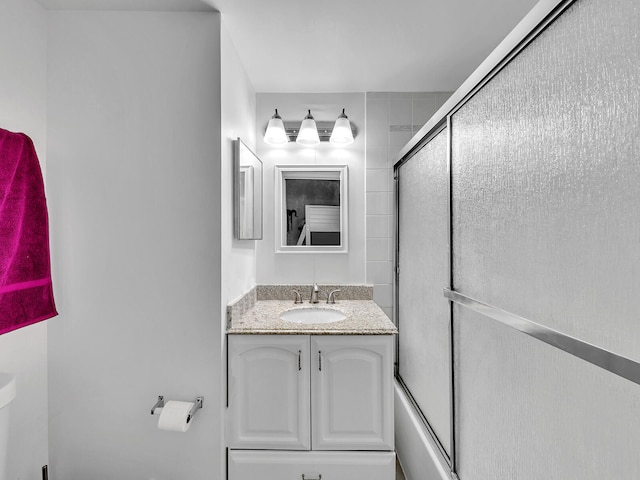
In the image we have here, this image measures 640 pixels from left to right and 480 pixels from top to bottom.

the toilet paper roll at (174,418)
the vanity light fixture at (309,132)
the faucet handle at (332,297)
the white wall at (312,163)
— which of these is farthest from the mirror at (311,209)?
the toilet paper roll at (174,418)

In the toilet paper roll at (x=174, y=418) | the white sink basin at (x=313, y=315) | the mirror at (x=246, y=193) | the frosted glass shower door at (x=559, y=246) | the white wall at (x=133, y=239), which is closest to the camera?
the frosted glass shower door at (x=559, y=246)

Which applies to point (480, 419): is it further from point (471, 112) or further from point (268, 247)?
point (268, 247)

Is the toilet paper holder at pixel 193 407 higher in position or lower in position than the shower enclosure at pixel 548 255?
lower

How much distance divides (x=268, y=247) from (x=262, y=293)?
0.32 metres

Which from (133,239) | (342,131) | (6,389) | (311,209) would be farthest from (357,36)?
(6,389)

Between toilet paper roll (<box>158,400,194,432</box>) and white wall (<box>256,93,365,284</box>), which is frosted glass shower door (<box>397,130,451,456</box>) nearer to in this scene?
white wall (<box>256,93,365,284</box>)

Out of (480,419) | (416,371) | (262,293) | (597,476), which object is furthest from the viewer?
(262,293)

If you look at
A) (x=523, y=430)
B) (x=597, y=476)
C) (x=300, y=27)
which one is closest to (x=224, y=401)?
(x=523, y=430)

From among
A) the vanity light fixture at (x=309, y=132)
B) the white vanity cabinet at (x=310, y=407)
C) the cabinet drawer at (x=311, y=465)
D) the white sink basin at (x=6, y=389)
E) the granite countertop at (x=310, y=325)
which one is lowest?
the cabinet drawer at (x=311, y=465)

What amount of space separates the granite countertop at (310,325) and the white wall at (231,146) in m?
0.14

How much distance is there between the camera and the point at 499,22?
176 cm

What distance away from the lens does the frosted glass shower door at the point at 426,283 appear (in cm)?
159

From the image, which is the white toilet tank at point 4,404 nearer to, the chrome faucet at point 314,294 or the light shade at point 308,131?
the chrome faucet at point 314,294

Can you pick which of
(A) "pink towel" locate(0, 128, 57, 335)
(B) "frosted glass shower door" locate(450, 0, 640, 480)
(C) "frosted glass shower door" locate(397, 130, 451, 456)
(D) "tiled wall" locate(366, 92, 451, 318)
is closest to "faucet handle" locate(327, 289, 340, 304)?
(D) "tiled wall" locate(366, 92, 451, 318)
